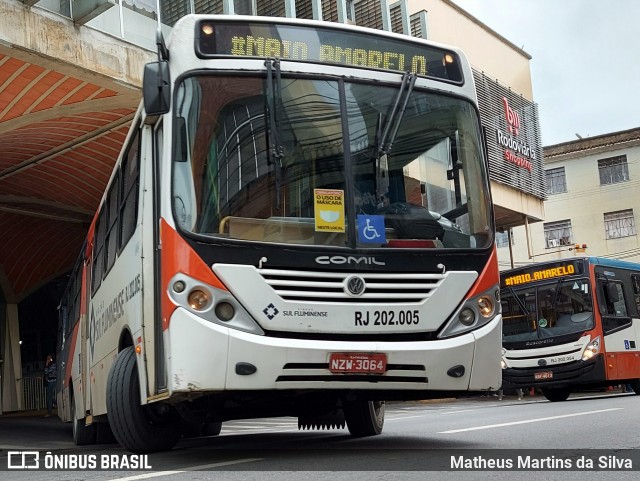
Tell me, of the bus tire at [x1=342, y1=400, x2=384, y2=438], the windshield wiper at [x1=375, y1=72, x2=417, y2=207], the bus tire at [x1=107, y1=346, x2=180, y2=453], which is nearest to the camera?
the windshield wiper at [x1=375, y1=72, x2=417, y2=207]

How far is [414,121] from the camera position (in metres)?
7.40

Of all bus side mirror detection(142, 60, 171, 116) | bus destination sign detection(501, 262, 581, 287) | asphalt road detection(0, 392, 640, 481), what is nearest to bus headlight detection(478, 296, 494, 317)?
asphalt road detection(0, 392, 640, 481)

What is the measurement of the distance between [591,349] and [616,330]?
89cm

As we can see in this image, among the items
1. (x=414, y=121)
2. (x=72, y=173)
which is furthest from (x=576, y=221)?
(x=414, y=121)

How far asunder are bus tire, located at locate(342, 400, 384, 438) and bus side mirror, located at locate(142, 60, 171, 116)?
3.95 m

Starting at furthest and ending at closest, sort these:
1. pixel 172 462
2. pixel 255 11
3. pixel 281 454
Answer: pixel 255 11, pixel 281 454, pixel 172 462

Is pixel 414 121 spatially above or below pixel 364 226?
above

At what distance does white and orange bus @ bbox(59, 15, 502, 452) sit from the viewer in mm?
6410

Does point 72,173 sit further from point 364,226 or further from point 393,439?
point 364,226

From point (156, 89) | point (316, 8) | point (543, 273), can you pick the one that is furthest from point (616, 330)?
point (156, 89)

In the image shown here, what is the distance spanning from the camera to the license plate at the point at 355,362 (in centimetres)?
647

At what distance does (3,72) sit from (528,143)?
69.3 ft

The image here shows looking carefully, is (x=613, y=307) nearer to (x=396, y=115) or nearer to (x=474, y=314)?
(x=474, y=314)

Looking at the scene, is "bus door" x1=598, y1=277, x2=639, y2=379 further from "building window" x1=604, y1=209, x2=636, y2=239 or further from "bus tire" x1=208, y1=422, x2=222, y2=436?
"building window" x1=604, y1=209, x2=636, y2=239
